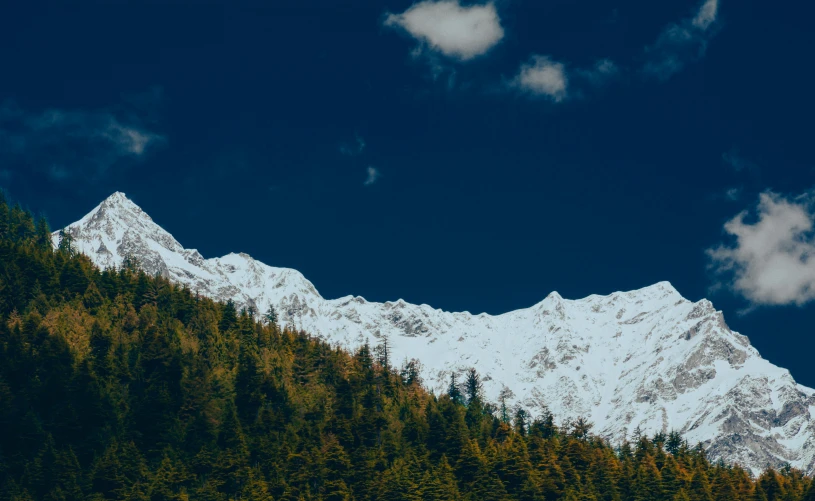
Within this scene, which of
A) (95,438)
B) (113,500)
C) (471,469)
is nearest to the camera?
(113,500)

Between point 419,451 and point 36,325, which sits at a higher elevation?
point 36,325

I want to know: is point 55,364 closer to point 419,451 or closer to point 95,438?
point 95,438

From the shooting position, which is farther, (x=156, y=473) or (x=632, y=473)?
(x=632, y=473)

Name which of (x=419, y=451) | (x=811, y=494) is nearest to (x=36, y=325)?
→ (x=419, y=451)

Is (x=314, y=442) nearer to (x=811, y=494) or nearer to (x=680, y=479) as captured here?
(x=680, y=479)

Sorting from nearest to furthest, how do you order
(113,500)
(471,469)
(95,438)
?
(113,500) < (95,438) < (471,469)

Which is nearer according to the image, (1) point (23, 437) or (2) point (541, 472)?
(1) point (23, 437)

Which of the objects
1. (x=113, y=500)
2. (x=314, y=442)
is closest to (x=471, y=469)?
(x=314, y=442)

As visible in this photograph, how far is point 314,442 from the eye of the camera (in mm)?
185750

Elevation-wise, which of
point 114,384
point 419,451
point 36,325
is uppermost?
point 36,325

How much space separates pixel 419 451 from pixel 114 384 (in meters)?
56.3

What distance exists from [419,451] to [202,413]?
39939mm

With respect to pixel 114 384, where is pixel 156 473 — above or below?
below

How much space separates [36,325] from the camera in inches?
7510
